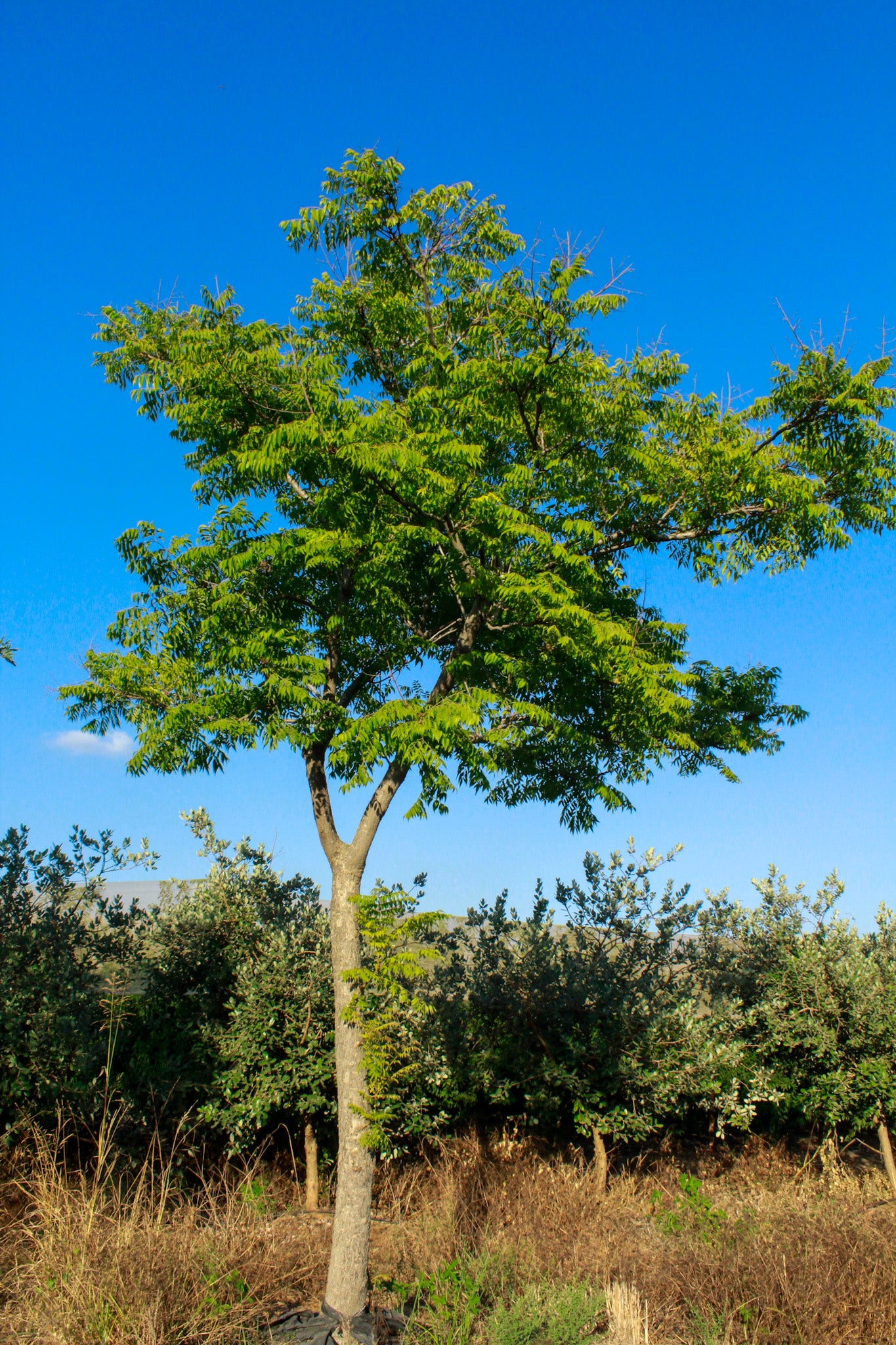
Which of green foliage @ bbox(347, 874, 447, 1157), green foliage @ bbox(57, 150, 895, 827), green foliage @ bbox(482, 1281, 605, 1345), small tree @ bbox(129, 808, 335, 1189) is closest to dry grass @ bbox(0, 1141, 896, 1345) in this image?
green foliage @ bbox(482, 1281, 605, 1345)

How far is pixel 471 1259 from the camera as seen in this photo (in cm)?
657

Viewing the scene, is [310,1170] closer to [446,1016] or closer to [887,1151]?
[446,1016]

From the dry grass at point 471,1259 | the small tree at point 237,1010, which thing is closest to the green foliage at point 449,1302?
the dry grass at point 471,1259

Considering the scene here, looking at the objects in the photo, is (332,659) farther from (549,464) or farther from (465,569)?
(549,464)

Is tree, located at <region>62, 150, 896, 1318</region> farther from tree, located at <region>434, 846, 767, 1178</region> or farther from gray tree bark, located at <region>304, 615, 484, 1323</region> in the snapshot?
tree, located at <region>434, 846, 767, 1178</region>

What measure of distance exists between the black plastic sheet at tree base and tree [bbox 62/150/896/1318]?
0.58ft

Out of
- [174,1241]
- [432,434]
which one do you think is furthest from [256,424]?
[174,1241]

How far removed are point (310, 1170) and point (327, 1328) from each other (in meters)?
4.00

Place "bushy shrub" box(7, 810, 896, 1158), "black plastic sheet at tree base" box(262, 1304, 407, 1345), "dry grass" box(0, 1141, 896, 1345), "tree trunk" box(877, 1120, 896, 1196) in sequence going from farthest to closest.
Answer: "tree trunk" box(877, 1120, 896, 1196) → "bushy shrub" box(7, 810, 896, 1158) → "black plastic sheet at tree base" box(262, 1304, 407, 1345) → "dry grass" box(0, 1141, 896, 1345)

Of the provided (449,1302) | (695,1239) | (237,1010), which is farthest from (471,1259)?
(237,1010)

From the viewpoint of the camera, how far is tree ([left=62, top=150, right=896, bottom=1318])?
21.7 feet

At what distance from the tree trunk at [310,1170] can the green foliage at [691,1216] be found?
12.0 feet

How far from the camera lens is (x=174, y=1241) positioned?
563 cm

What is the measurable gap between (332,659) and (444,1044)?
17.1 feet
